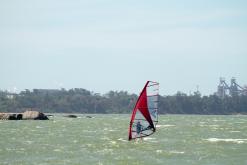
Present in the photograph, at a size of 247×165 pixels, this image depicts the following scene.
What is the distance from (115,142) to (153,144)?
328cm

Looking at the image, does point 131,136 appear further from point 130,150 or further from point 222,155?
point 222,155

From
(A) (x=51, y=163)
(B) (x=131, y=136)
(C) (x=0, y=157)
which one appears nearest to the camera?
(A) (x=51, y=163)

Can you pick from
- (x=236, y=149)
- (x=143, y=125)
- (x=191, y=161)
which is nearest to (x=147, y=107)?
(x=143, y=125)

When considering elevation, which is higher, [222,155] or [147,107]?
[147,107]

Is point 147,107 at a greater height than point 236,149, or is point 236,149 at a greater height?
point 147,107

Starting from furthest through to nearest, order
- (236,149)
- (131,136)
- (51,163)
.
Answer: (131,136), (236,149), (51,163)

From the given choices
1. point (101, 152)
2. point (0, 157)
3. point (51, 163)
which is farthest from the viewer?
point (101, 152)

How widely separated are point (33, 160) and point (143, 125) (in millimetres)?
10812

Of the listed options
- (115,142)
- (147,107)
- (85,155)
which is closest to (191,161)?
(85,155)

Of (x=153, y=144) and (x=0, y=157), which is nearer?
(x=0, y=157)

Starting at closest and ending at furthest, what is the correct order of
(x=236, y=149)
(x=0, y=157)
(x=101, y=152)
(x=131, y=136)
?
(x=0, y=157), (x=101, y=152), (x=236, y=149), (x=131, y=136)

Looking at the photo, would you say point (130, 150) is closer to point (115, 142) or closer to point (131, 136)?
point (131, 136)

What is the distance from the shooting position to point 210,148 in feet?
129

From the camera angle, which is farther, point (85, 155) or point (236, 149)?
point (236, 149)
